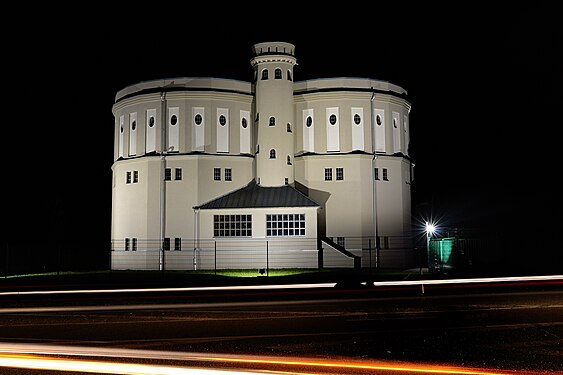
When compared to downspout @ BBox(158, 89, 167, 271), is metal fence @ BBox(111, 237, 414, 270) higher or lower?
→ lower

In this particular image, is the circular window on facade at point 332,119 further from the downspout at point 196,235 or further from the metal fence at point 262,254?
the downspout at point 196,235

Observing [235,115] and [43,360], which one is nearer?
[43,360]

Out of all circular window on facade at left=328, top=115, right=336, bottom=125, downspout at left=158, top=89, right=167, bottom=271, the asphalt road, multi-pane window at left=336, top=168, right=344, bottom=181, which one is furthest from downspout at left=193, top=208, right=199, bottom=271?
the asphalt road

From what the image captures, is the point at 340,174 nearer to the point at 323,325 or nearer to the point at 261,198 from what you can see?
the point at 261,198

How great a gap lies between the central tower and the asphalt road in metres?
21.2

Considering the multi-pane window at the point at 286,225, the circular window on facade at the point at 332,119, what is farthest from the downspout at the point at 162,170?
the circular window on facade at the point at 332,119

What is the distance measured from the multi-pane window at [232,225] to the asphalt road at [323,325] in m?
18.4

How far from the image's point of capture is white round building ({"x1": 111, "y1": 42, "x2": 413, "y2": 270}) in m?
39.0

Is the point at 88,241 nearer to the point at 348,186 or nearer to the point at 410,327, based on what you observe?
the point at 348,186

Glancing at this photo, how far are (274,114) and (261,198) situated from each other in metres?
5.94

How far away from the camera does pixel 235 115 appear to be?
4153 cm

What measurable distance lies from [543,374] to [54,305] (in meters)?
13.8

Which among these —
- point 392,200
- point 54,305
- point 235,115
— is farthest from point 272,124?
point 54,305

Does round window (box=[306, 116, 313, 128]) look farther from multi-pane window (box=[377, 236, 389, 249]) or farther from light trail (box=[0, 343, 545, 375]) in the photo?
light trail (box=[0, 343, 545, 375])
